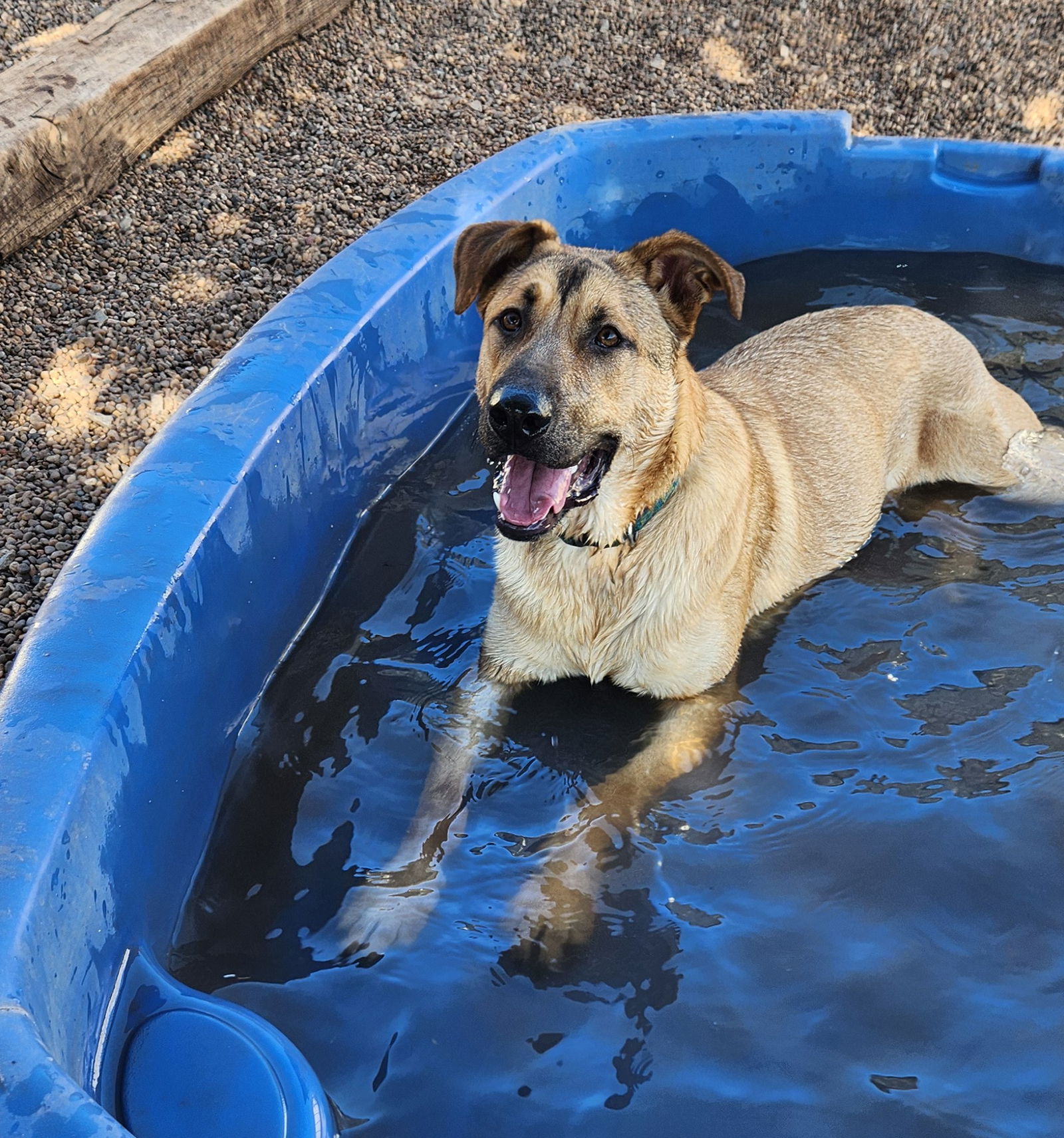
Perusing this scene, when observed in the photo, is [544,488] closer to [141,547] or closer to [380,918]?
[141,547]

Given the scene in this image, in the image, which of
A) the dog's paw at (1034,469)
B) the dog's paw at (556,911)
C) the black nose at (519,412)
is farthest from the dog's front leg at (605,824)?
the dog's paw at (1034,469)

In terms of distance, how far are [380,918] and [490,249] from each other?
86.6 inches

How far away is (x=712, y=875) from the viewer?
3408 mm

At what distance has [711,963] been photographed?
3137 mm

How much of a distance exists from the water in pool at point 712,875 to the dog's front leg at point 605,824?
47mm

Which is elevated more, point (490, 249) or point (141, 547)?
point (490, 249)

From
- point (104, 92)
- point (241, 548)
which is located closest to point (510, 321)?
point (241, 548)

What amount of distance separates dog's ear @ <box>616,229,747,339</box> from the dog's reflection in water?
1.37 meters

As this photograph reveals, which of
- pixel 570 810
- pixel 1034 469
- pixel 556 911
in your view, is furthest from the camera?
pixel 1034 469

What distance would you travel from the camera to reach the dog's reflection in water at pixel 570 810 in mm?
3234

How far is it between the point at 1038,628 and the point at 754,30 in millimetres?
6049

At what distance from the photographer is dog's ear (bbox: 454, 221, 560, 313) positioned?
3.65 m

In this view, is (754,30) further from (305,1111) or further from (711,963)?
(305,1111)

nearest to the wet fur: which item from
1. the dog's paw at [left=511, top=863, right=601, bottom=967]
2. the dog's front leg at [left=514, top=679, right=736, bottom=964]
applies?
the dog's front leg at [left=514, top=679, right=736, bottom=964]
